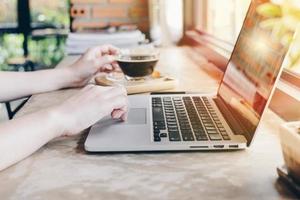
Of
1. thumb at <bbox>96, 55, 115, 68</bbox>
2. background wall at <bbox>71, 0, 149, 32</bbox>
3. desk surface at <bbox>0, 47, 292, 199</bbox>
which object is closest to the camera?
desk surface at <bbox>0, 47, 292, 199</bbox>

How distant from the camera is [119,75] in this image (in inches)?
60.0

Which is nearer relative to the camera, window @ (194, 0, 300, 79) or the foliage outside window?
window @ (194, 0, 300, 79)

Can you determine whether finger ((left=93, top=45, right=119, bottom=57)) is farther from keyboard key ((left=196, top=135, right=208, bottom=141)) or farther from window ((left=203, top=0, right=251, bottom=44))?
keyboard key ((left=196, top=135, right=208, bottom=141))

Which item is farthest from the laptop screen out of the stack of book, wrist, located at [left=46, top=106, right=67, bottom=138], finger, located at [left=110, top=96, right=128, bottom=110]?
the stack of book

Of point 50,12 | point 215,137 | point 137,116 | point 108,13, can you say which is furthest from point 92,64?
point 50,12

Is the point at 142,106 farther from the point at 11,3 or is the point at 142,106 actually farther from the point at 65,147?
the point at 11,3

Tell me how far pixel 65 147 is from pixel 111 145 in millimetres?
102

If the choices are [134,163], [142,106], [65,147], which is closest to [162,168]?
[134,163]

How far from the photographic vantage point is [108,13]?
8.87ft

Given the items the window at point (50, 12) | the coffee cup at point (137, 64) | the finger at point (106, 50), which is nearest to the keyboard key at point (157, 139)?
the coffee cup at point (137, 64)

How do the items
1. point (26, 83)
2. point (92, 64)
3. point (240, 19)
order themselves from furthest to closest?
point (240, 19), point (92, 64), point (26, 83)

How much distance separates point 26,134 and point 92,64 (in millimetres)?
707

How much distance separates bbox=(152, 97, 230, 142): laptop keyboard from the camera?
0.88 m

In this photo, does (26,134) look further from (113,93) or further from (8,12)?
(8,12)
